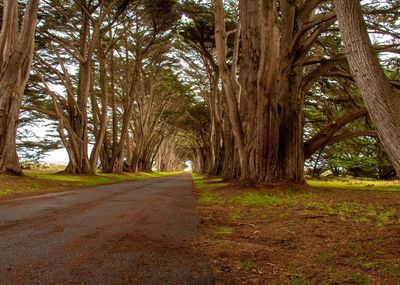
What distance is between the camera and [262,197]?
8344 millimetres

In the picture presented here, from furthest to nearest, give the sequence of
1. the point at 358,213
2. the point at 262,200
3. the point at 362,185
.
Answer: the point at 362,185 < the point at 262,200 < the point at 358,213

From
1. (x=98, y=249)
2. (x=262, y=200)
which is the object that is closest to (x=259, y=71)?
(x=262, y=200)

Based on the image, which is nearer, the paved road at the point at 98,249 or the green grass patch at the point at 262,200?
the paved road at the point at 98,249

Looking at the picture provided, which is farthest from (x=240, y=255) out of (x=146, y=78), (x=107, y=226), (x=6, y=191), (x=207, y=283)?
(x=146, y=78)

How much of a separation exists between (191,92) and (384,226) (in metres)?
28.8

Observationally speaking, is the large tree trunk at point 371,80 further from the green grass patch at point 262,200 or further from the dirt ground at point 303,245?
the green grass patch at point 262,200

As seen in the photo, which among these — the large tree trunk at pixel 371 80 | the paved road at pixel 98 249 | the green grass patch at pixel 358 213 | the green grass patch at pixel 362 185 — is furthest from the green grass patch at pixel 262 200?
the green grass patch at pixel 362 185

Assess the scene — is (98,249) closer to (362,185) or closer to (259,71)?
(259,71)

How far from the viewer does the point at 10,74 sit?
38.3 feet

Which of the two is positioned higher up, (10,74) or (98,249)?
(10,74)

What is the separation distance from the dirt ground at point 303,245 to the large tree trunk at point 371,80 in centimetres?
89

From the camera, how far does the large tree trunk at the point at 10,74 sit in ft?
38.1

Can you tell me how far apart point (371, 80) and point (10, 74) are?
1175cm

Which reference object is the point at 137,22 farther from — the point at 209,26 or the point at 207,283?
the point at 207,283
